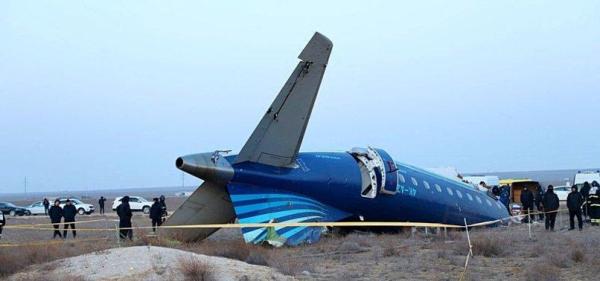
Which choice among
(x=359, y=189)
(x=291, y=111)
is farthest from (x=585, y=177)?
(x=291, y=111)

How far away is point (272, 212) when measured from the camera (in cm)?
1894

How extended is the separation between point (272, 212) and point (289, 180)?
3.31 feet

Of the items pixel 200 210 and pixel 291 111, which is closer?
pixel 291 111

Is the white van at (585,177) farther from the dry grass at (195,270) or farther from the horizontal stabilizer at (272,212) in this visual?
the dry grass at (195,270)

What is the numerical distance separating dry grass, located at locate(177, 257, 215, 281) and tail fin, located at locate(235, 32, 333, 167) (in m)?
6.39

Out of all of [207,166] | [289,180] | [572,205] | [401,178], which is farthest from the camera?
[572,205]

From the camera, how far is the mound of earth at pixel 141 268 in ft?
40.8

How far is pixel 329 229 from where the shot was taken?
22141 millimetres

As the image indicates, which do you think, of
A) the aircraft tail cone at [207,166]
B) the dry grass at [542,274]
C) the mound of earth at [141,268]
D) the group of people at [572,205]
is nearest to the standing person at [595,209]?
the group of people at [572,205]

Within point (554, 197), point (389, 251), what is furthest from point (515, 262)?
point (554, 197)

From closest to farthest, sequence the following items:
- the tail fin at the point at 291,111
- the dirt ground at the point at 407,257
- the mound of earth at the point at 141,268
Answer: the mound of earth at the point at 141,268
the dirt ground at the point at 407,257
the tail fin at the point at 291,111

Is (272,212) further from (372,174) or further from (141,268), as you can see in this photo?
(141,268)

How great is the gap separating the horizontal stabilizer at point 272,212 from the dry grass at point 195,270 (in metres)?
5.34

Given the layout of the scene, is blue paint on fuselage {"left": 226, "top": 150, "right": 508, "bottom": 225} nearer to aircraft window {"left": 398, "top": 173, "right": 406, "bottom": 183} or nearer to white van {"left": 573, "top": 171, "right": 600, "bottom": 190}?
aircraft window {"left": 398, "top": 173, "right": 406, "bottom": 183}
